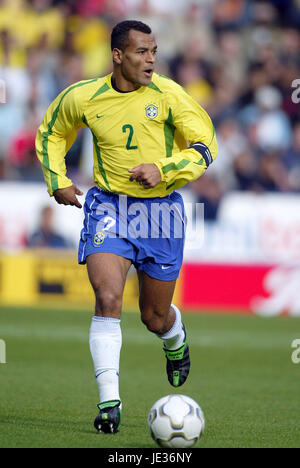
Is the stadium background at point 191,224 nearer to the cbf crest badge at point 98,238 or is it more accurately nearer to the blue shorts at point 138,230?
the blue shorts at point 138,230

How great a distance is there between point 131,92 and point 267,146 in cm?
970

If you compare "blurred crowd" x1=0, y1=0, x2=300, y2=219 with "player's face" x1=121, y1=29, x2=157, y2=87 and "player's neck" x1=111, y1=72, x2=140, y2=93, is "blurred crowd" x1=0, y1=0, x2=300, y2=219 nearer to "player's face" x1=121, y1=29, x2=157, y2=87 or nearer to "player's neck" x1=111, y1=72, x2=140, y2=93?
"player's neck" x1=111, y1=72, x2=140, y2=93

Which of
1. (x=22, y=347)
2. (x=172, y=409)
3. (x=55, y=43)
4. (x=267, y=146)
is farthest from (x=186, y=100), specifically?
(x=55, y=43)

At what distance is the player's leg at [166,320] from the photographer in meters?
6.36

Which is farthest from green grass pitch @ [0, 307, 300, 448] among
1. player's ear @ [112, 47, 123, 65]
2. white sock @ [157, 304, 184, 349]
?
player's ear @ [112, 47, 123, 65]

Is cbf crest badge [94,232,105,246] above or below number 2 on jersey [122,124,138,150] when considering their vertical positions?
below

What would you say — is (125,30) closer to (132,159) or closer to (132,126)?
(132,126)

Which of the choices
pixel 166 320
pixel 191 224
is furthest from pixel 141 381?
pixel 191 224

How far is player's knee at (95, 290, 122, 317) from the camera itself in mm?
5773

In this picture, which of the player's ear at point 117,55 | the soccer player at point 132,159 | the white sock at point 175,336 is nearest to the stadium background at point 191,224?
the white sock at point 175,336

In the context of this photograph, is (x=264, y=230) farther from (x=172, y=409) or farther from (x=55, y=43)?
(x=172, y=409)

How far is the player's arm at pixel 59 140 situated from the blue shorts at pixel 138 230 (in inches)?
7.0

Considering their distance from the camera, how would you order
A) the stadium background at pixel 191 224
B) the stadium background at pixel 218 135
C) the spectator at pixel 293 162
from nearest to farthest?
the stadium background at pixel 191 224 < the stadium background at pixel 218 135 < the spectator at pixel 293 162

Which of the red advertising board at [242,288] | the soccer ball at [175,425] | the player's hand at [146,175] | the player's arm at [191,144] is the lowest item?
the red advertising board at [242,288]
